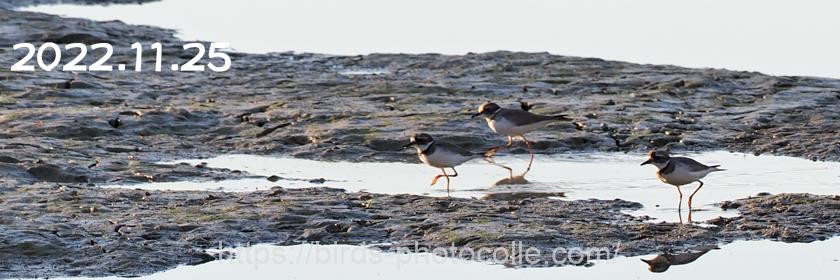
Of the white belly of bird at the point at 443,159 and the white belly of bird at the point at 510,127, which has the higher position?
the white belly of bird at the point at 510,127

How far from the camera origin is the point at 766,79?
71.4 ft

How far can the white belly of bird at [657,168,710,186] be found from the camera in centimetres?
1419

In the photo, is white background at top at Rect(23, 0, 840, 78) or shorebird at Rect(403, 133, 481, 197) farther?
white background at top at Rect(23, 0, 840, 78)

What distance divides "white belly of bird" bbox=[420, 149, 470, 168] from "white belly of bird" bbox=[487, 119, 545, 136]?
1750mm

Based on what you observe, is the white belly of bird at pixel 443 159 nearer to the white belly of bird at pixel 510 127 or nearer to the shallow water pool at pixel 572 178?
the shallow water pool at pixel 572 178

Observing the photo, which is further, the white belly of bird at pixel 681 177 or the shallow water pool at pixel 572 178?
the shallow water pool at pixel 572 178

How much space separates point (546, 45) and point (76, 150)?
11803mm

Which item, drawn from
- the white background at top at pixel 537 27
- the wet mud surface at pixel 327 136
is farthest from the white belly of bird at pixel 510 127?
the white background at top at pixel 537 27

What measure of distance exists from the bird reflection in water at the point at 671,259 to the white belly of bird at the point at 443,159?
3.45 metres

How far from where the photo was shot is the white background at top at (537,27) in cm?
2609

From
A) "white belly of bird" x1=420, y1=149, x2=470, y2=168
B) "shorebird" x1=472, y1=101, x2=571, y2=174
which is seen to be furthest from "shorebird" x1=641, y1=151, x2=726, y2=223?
"shorebird" x1=472, y1=101, x2=571, y2=174

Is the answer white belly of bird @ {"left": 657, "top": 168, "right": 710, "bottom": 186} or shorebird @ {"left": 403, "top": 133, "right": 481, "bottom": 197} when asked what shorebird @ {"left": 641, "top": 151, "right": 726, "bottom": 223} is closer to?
white belly of bird @ {"left": 657, "top": 168, "right": 710, "bottom": 186}

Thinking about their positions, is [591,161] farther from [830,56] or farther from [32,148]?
[830,56]

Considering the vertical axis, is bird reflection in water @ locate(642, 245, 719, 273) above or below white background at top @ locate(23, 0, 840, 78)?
below
